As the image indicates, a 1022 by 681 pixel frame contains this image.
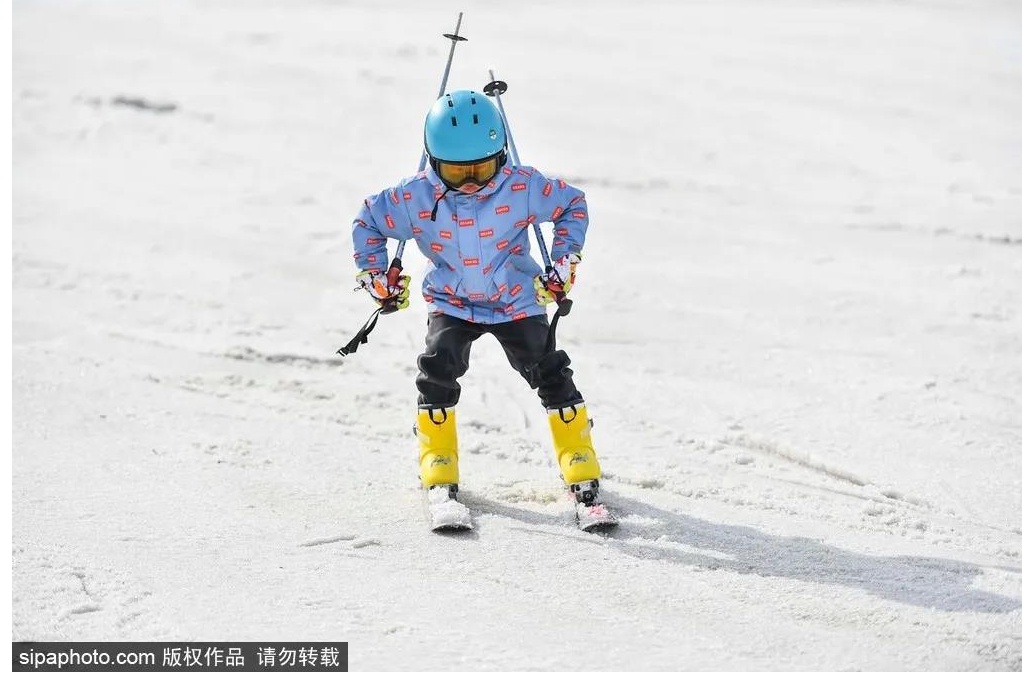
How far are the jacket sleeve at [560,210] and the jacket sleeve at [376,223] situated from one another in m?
0.48

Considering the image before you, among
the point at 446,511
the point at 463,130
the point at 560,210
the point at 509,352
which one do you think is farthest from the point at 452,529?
the point at 463,130

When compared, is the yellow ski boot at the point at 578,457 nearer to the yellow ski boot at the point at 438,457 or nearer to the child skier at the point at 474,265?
the child skier at the point at 474,265

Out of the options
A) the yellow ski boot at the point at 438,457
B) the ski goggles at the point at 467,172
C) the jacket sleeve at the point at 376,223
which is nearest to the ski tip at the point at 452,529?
the yellow ski boot at the point at 438,457

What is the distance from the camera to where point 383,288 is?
13.2ft

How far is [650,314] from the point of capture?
21.1ft

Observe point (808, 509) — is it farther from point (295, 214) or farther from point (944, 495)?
point (295, 214)

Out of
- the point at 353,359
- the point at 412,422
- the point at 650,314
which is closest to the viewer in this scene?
the point at 412,422

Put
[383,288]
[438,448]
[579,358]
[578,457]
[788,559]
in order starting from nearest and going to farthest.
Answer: [788,559]
[383,288]
[578,457]
[438,448]
[579,358]

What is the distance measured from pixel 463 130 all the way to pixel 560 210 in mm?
503

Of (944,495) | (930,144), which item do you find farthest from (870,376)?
(930,144)

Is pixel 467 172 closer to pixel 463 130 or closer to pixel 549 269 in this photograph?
pixel 463 130

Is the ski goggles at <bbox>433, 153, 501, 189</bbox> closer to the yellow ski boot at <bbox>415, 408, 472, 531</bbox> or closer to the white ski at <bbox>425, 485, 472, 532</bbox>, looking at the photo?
the yellow ski boot at <bbox>415, 408, 472, 531</bbox>

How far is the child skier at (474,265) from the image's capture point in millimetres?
3902
